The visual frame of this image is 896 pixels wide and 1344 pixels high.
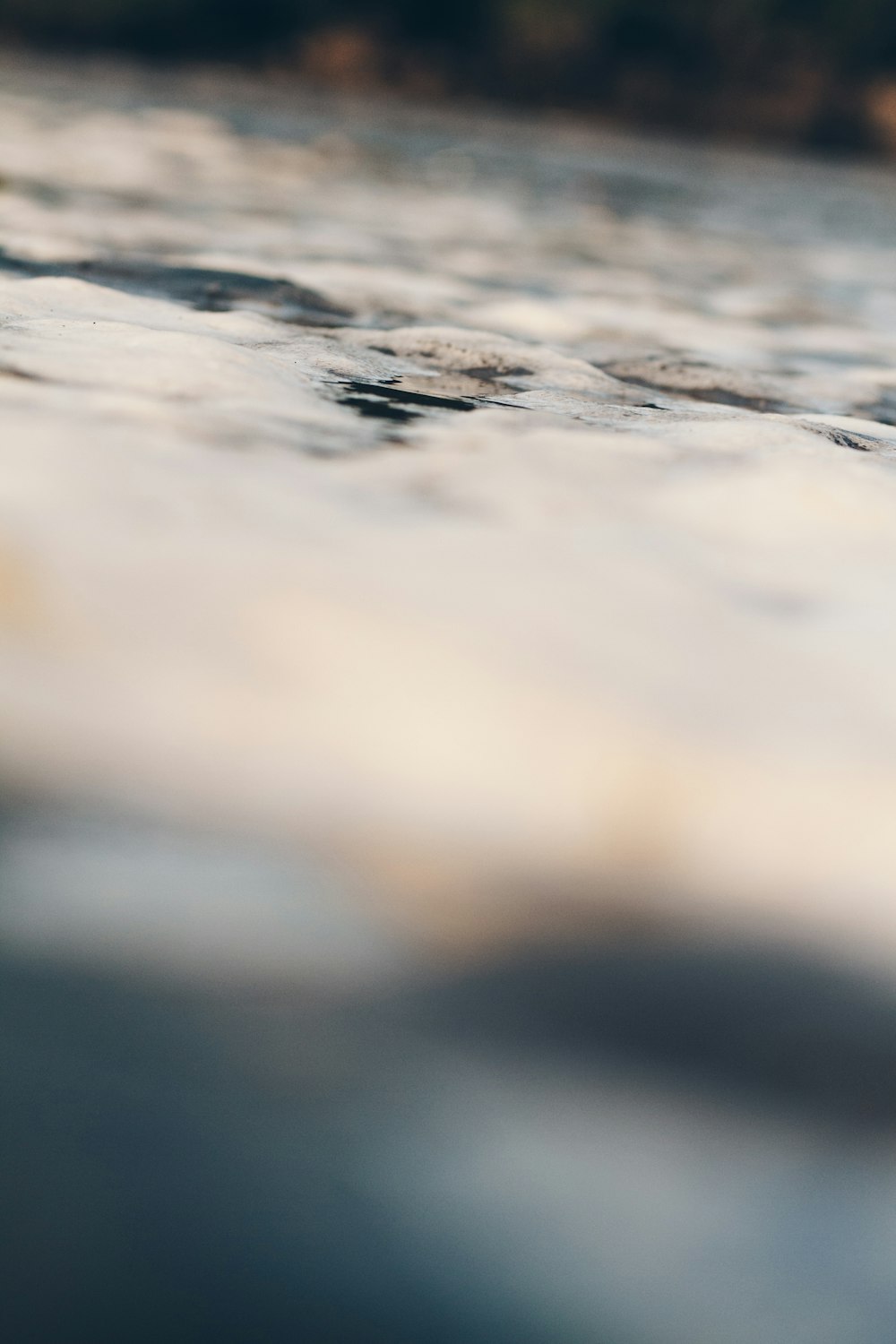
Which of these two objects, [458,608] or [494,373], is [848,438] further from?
[458,608]

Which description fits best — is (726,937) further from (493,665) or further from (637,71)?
(637,71)

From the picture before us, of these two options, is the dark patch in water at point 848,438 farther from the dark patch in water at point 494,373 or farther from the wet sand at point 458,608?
the dark patch in water at point 494,373

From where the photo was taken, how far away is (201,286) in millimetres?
1598

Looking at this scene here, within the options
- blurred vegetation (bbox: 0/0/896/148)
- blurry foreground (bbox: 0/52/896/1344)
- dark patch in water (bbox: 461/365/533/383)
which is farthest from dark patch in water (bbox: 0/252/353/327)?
blurred vegetation (bbox: 0/0/896/148)

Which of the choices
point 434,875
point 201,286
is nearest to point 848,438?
point 434,875

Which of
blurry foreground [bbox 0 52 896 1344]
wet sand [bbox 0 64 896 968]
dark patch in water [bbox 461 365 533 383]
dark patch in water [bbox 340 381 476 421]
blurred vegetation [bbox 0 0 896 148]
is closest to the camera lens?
blurry foreground [bbox 0 52 896 1344]

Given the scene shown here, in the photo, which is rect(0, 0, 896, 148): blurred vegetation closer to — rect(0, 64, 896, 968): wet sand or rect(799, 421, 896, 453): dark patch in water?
rect(799, 421, 896, 453): dark patch in water

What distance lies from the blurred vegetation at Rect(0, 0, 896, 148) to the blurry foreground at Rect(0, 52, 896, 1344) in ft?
53.4

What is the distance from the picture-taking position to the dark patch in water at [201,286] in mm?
1467

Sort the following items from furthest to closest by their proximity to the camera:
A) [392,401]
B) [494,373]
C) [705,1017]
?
[494,373]
[392,401]
[705,1017]

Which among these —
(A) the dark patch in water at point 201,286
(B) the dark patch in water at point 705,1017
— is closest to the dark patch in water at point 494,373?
(A) the dark patch in water at point 201,286

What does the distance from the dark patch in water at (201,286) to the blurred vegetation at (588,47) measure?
15386 millimetres

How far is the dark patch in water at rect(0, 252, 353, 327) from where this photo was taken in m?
1.47

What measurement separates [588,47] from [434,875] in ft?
59.5
